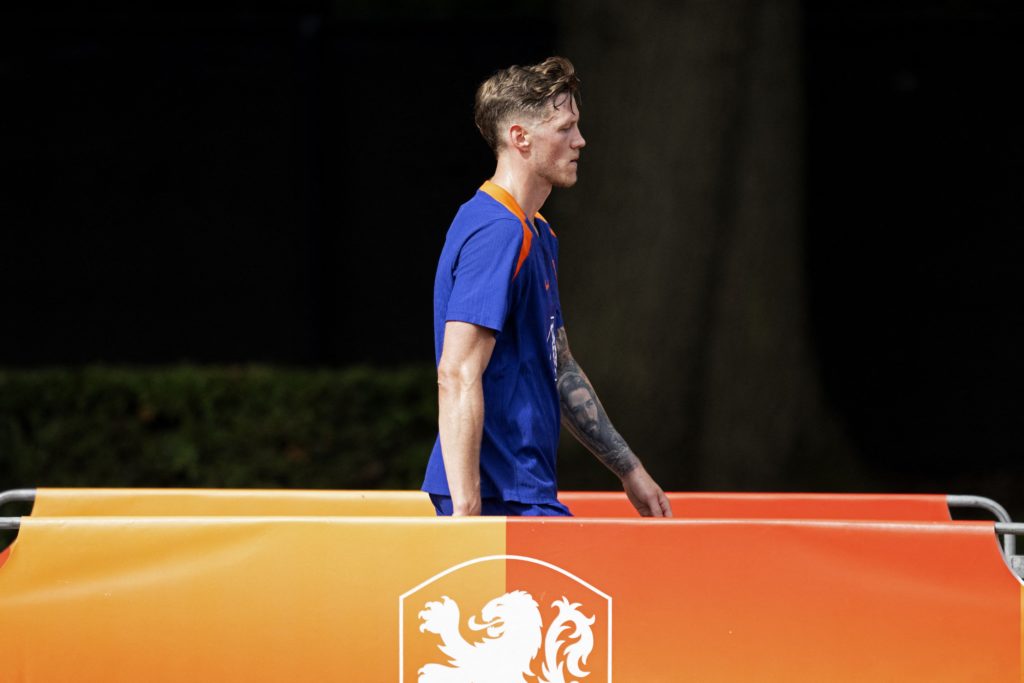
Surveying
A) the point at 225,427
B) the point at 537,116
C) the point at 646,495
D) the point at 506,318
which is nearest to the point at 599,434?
the point at 646,495

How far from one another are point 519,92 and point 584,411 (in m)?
0.98

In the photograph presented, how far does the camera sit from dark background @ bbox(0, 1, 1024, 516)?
974cm

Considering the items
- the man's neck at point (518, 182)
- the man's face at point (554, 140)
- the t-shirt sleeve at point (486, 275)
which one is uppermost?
the man's face at point (554, 140)

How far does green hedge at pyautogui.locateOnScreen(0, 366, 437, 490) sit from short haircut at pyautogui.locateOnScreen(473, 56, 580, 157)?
481cm

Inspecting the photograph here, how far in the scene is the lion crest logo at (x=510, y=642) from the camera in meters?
3.70

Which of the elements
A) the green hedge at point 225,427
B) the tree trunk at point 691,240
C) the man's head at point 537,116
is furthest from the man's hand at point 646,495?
the green hedge at point 225,427

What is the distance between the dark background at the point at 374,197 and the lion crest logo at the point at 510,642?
6285 millimetres

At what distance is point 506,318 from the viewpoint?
3.90 metres

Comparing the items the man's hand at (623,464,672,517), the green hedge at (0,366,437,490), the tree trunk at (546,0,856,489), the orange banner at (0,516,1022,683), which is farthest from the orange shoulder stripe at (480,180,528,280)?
the green hedge at (0,366,437,490)

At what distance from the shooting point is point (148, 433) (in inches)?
345

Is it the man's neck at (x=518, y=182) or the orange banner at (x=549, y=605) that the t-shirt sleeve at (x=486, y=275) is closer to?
the man's neck at (x=518, y=182)

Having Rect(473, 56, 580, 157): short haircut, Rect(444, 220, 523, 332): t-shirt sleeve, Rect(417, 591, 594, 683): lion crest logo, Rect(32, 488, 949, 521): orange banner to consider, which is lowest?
Rect(417, 591, 594, 683): lion crest logo

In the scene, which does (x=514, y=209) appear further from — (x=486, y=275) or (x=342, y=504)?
(x=342, y=504)

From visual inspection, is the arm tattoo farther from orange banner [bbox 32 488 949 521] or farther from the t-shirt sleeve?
the t-shirt sleeve
